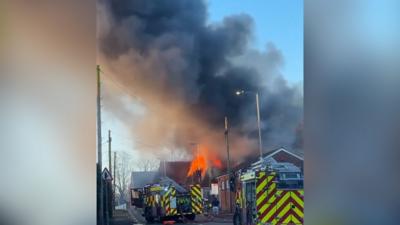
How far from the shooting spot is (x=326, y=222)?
2232mm

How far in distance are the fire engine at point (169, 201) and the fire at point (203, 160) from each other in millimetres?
87

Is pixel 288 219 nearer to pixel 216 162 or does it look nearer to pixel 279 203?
pixel 279 203

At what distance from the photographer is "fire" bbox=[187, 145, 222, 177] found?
229cm

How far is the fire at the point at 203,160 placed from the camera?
2.29 meters

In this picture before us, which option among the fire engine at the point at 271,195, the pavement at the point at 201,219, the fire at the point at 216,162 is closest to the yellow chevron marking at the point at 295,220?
the fire engine at the point at 271,195

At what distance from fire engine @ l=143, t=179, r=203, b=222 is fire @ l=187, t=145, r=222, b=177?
0.29 ft

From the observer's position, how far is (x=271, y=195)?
94.1 inches

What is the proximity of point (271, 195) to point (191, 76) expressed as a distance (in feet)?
2.26

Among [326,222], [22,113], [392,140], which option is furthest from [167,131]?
[392,140]

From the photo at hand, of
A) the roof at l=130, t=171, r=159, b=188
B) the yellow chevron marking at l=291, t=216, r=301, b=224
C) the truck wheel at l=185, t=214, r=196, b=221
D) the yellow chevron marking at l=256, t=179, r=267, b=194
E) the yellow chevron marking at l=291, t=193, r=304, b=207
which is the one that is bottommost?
the yellow chevron marking at l=291, t=216, r=301, b=224

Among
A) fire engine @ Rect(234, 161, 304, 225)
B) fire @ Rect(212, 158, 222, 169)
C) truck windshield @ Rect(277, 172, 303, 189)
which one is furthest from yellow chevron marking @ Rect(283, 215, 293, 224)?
fire @ Rect(212, 158, 222, 169)

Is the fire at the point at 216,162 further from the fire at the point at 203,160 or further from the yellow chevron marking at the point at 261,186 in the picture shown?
the yellow chevron marking at the point at 261,186

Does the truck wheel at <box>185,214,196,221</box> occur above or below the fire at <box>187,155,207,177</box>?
below

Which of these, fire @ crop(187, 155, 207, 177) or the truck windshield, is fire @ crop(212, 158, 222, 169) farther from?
the truck windshield
